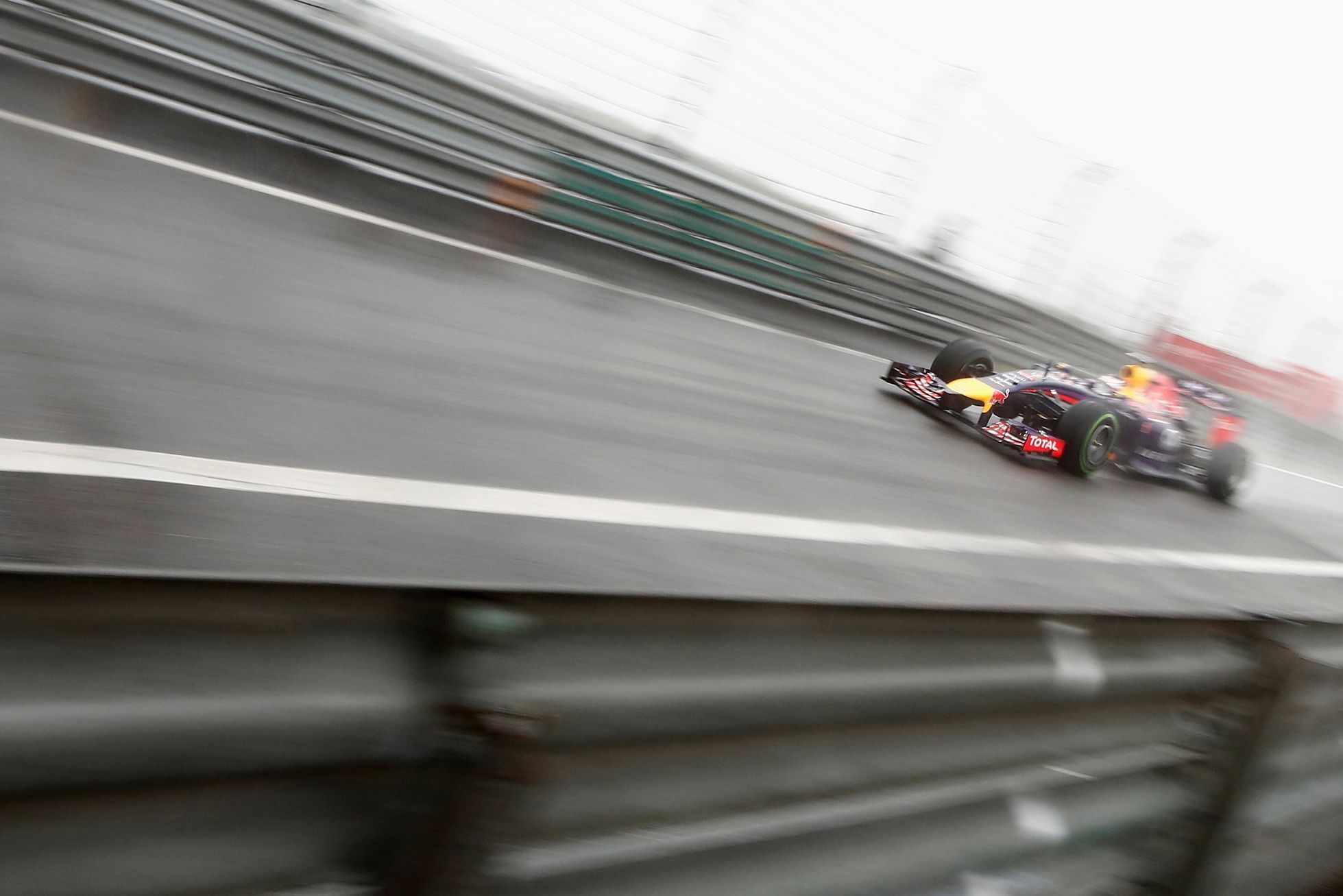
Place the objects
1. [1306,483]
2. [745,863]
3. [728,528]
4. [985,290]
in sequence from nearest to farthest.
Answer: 1. [745,863]
2. [728,528]
3. [985,290]
4. [1306,483]

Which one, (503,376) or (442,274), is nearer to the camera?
(503,376)

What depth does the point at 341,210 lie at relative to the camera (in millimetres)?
6875

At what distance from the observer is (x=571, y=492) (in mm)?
3670

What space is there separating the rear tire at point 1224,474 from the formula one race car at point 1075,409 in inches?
1.7

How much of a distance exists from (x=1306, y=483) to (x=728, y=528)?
1371cm

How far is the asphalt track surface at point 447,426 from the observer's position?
104 inches

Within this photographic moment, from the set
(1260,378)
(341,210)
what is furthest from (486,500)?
(1260,378)

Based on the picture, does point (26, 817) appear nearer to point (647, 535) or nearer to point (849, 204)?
point (647, 535)

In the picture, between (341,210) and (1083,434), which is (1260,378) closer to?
(1083,434)

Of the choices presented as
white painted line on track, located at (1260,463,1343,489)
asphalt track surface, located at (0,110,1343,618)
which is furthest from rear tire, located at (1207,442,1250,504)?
white painted line on track, located at (1260,463,1343,489)

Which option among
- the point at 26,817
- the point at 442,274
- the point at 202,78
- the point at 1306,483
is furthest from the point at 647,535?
the point at 1306,483

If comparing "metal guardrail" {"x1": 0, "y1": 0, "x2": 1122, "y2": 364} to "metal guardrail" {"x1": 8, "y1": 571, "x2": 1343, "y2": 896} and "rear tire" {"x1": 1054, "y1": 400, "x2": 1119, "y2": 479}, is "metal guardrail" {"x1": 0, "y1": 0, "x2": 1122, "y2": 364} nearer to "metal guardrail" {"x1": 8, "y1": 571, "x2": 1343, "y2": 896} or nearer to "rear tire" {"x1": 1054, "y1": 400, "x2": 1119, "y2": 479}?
"rear tire" {"x1": 1054, "y1": 400, "x2": 1119, "y2": 479}

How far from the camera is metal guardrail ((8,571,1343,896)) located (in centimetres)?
98

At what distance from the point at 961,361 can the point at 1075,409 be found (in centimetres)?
77
